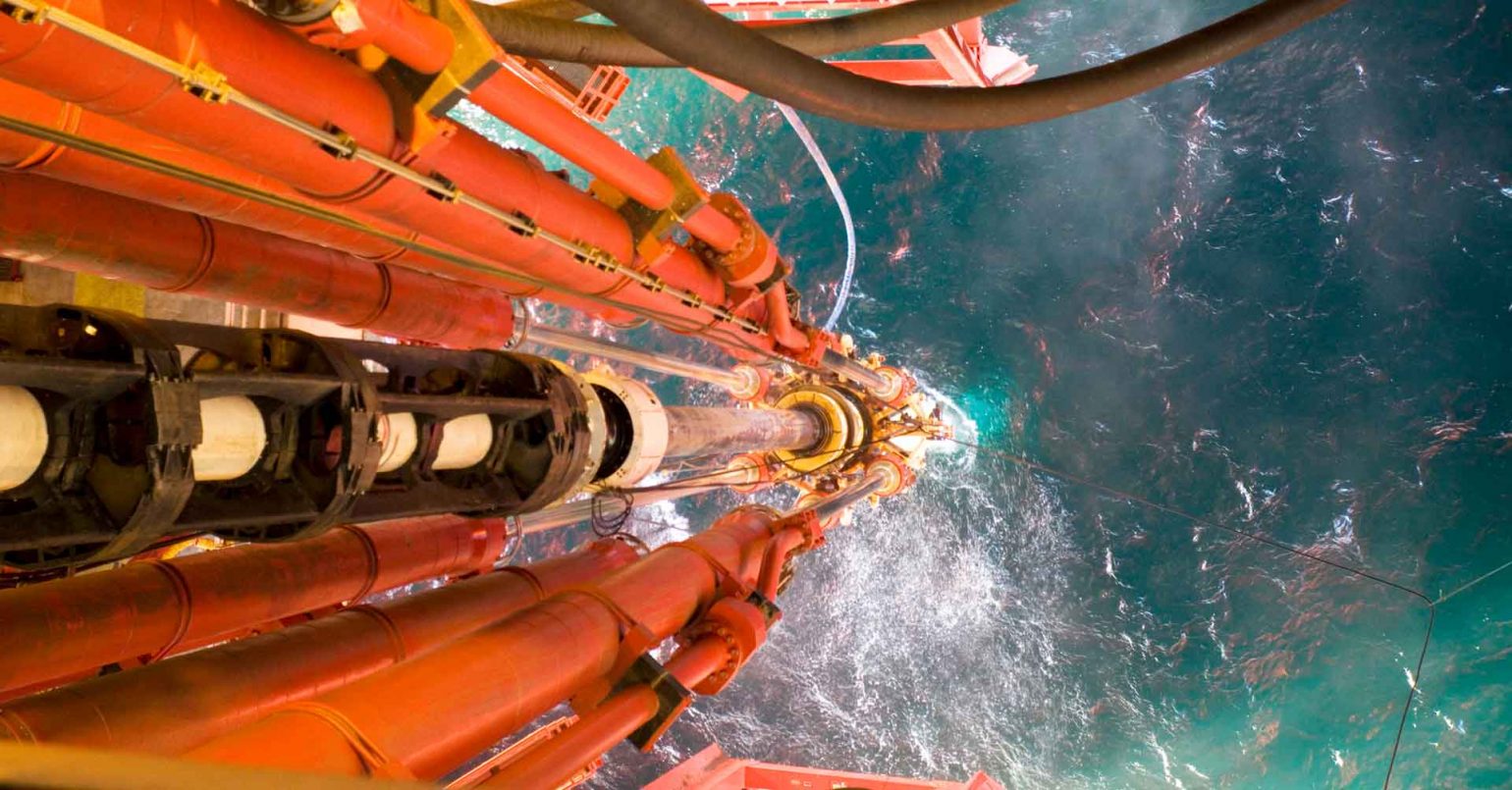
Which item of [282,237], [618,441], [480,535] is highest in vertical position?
[282,237]

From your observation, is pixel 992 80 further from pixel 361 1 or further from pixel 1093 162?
pixel 361 1

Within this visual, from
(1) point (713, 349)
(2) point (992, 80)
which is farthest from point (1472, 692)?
(1) point (713, 349)

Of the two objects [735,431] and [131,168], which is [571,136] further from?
[735,431]

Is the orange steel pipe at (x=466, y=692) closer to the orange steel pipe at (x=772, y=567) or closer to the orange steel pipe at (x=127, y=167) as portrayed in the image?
the orange steel pipe at (x=772, y=567)

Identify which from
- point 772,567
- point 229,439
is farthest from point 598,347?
point 229,439

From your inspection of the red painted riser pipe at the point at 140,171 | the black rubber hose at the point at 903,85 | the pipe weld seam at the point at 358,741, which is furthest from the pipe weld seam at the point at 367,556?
the black rubber hose at the point at 903,85

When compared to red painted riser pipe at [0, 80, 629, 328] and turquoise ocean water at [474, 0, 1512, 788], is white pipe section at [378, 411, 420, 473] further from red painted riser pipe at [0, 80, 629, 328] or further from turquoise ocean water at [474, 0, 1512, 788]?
turquoise ocean water at [474, 0, 1512, 788]
